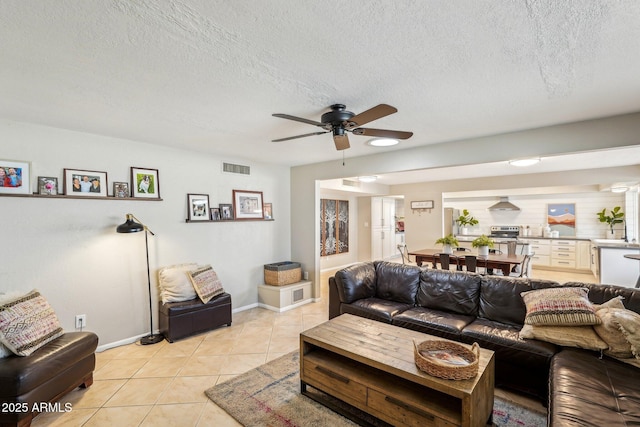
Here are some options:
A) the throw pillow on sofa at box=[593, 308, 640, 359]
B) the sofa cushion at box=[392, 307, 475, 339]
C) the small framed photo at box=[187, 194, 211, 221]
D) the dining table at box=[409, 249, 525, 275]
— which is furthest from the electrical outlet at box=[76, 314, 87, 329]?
the dining table at box=[409, 249, 525, 275]

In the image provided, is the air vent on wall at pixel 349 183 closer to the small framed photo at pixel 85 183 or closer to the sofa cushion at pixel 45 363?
the small framed photo at pixel 85 183

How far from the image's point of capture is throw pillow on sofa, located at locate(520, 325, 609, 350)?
6.77ft

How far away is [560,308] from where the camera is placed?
2.26 meters

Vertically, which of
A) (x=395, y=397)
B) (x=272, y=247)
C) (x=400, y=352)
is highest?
(x=272, y=247)

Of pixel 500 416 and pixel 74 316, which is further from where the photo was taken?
pixel 74 316

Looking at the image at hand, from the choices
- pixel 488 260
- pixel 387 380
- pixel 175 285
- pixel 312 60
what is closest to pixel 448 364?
pixel 387 380

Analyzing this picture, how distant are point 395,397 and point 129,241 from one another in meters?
3.26

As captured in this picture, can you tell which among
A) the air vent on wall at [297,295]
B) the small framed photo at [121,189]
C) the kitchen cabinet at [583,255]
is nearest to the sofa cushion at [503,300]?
the air vent on wall at [297,295]

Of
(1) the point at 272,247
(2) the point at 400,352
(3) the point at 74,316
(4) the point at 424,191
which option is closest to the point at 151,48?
(2) the point at 400,352

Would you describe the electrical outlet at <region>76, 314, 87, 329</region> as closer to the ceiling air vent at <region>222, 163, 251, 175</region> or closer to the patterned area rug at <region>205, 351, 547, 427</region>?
the patterned area rug at <region>205, 351, 547, 427</region>

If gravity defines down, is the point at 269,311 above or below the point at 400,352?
below

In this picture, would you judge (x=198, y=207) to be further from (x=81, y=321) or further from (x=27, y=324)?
(x=27, y=324)

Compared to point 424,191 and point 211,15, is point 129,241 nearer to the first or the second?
point 211,15

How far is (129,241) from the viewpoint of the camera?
138 inches
